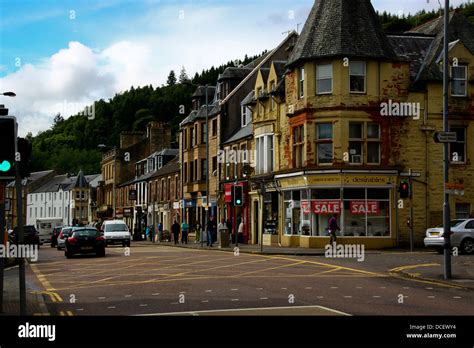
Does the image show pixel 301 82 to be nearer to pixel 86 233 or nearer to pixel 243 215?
pixel 243 215

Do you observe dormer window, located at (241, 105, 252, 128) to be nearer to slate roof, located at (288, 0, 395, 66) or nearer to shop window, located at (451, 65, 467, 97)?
slate roof, located at (288, 0, 395, 66)

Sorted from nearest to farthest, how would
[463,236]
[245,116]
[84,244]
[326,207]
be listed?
1. [463,236]
2. [84,244]
3. [326,207]
4. [245,116]

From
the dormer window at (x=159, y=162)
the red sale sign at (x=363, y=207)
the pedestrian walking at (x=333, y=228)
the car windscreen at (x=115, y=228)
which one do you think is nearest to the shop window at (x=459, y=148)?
the red sale sign at (x=363, y=207)

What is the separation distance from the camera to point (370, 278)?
21.6m

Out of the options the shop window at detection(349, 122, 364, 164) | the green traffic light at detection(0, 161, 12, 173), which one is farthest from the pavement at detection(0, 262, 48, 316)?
the shop window at detection(349, 122, 364, 164)

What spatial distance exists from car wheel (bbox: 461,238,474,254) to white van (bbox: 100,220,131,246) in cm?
2370

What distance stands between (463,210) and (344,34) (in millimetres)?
12088

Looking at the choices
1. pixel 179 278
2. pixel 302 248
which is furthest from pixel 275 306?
pixel 302 248

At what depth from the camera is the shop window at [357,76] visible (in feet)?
131

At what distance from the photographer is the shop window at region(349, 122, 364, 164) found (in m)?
39.5

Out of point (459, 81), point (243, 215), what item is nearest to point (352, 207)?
point (459, 81)

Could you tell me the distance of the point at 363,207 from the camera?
39094 millimetres

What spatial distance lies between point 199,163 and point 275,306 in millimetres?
46703
